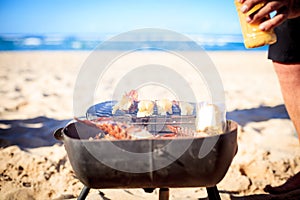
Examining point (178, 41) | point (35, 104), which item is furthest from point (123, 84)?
point (178, 41)

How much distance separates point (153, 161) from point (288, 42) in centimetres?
154

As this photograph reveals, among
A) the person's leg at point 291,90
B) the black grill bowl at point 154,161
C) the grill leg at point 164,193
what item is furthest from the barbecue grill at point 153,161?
the person's leg at point 291,90

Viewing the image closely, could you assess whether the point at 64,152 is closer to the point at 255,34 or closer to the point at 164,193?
the point at 164,193

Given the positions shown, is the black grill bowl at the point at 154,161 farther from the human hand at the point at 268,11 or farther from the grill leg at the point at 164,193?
the human hand at the point at 268,11

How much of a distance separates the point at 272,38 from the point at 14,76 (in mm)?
7502

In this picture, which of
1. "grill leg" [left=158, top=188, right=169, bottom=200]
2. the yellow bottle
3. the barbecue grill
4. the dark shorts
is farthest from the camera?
the dark shorts

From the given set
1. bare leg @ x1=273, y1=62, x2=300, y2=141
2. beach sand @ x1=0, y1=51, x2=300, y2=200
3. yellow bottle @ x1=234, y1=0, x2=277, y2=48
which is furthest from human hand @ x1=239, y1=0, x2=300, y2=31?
beach sand @ x1=0, y1=51, x2=300, y2=200

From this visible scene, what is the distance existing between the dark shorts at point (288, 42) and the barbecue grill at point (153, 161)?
117 cm

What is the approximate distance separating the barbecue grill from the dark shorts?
1.17 metres

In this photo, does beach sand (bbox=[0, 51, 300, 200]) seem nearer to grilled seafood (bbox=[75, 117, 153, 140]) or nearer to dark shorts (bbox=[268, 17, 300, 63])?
→ grilled seafood (bbox=[75, 117, 153, 140])

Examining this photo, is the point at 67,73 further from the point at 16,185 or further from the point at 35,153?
the point at 16,185

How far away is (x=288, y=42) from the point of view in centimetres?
240

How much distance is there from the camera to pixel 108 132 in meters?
1.73

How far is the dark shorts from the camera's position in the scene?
2.36m
